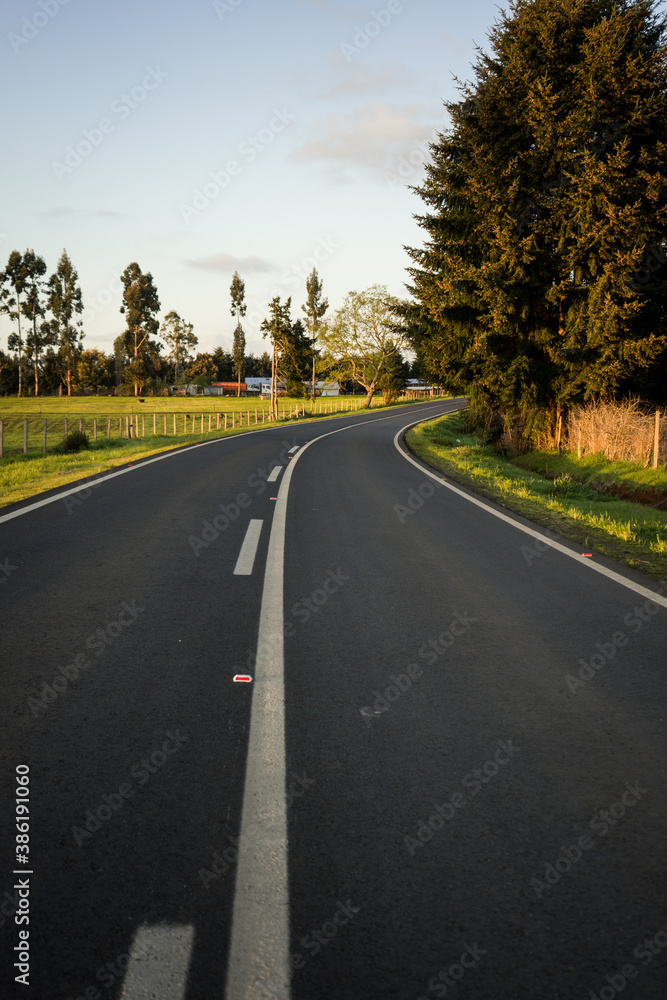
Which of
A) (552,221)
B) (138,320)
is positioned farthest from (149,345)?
(552,221)

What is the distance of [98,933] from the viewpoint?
2.11m

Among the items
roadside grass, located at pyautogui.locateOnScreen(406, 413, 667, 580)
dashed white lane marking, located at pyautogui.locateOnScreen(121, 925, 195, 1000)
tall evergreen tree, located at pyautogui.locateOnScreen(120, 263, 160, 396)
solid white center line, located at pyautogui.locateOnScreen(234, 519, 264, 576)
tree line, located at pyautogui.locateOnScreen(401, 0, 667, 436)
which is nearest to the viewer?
→ dashed white lane marking, located at pyautogui.locateOnScreen(121, 925, 195, 1000)

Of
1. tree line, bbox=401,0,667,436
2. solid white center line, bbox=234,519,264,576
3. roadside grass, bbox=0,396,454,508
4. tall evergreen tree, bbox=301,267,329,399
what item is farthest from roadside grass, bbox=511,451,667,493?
tall evergreen tree, bbox=301,267,329,399

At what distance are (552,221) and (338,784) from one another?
20.8 meters

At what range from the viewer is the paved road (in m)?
2.06

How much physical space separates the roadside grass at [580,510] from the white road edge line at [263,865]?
4.85m

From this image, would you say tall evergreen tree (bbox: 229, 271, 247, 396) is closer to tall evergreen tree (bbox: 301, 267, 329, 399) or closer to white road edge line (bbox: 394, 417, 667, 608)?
tall evergreen tree (bbox: 301, 267, 329, 399)

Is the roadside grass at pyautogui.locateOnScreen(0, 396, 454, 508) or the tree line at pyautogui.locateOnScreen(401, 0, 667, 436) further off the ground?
the tree line at pyautogui.locateOnScreen(401, 0, 667, 436)

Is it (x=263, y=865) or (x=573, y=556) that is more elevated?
(x=573, y=556)

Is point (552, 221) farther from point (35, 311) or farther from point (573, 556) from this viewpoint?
point (35, 311)

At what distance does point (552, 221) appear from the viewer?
2006 centimetres

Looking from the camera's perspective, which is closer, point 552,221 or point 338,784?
point 338,784

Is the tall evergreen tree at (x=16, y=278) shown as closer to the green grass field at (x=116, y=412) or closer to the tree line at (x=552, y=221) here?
the green grass field at (x=116, y=412)

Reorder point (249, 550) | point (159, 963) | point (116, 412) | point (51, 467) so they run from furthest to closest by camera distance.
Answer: point (116, 412)
point (51, 467)
point (249, 550)
point (159, 963)
